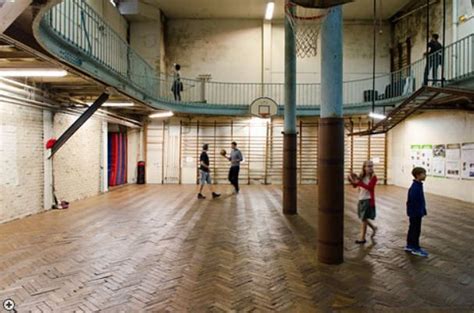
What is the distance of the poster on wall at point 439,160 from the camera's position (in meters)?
10.9

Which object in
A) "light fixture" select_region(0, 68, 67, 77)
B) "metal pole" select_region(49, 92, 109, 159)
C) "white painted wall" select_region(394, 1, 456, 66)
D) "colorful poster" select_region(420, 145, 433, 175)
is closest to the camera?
"light fixture" select_region(0, 68, 67, 77)

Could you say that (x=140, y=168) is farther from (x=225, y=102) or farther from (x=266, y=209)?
(x=266, y=209)

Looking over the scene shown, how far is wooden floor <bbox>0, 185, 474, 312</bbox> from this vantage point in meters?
3.27

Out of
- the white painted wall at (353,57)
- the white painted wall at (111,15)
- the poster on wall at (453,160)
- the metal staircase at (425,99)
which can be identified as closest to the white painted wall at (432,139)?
the poster on wall at (453,160)

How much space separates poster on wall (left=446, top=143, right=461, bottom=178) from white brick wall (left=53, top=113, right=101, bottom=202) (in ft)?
34.8

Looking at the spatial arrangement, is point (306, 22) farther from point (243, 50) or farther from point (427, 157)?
point (243, 50)

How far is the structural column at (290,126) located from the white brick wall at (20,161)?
532cm

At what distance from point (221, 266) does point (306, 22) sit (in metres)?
3.56

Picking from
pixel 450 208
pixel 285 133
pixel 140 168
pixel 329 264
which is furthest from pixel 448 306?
pixel 140 168

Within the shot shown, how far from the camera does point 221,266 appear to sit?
427cm

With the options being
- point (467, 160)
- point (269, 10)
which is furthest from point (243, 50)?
point (467, 160)

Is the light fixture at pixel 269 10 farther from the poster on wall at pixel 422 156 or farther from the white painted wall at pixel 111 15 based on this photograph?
the poster on wall at pixel 422 156

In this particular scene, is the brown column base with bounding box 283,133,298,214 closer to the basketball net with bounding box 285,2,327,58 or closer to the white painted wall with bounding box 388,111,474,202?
the basketball net with bounding box 285,2,327,58

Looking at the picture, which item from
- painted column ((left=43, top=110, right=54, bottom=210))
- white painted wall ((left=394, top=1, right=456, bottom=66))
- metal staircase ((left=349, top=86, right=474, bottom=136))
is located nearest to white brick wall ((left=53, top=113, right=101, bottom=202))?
painted column ((left=43, top=110, right=54, bottom=210))
